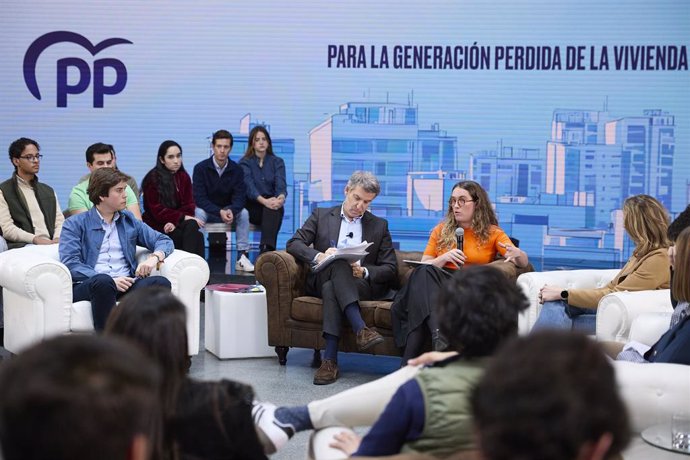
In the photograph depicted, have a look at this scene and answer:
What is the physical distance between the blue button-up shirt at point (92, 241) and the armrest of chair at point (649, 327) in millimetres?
2650

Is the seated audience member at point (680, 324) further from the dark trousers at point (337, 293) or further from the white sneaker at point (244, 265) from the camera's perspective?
the white sneaker at point (244, 265)

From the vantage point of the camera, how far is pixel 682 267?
136 inches

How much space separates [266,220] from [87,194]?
2.36m

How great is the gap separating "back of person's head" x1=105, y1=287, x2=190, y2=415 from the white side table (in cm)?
363

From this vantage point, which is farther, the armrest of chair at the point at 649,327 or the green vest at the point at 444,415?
the armrest of chair at the point at 649,327

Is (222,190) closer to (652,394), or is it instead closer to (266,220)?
(266,220)

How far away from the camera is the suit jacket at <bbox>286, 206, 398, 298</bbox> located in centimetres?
587

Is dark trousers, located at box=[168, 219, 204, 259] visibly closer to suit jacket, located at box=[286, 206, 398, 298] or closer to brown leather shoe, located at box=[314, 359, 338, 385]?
suit jacket, located at box=[286, 206, 398, 298]

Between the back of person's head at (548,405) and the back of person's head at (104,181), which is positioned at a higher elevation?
the back of person's head at (104,181)

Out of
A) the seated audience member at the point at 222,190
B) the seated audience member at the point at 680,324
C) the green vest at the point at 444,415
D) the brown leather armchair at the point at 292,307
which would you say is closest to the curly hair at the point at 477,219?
the brown leather armchair at the point at 292,307

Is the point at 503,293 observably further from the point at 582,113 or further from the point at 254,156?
the point at 582,113

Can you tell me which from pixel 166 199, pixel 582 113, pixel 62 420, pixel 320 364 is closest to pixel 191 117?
pixel 166 199

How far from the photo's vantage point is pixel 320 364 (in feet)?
19.4

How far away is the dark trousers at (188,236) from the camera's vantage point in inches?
316
